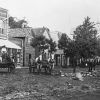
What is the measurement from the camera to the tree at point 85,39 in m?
35.4

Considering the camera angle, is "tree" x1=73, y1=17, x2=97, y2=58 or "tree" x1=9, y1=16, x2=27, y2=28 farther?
"tree" x1=9, y1=16, x2=27, y2=28

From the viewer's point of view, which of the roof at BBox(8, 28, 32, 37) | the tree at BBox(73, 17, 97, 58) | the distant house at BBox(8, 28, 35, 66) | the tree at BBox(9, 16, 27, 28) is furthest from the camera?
the tree at BBox(9, 16, 27, 28)

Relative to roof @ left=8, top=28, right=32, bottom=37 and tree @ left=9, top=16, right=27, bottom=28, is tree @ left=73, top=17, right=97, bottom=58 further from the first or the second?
tree @ left=9, top=16, right=27, bottom=28

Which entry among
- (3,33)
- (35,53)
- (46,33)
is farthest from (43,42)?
(46,33)

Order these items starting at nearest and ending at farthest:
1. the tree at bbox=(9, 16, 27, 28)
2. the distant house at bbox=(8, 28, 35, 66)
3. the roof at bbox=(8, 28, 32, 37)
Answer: the distant house at bbox=(8, 28, 35, 66) → the roof at bbox=(8, 28, 32, 37) → the tree at bbox=(9, 16, 27, 28)

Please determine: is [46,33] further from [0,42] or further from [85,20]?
[0,42]

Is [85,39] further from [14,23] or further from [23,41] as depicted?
[14,23]

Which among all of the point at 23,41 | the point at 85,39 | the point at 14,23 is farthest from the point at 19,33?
the point at 14,23

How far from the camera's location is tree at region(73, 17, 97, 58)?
3541 centimetres

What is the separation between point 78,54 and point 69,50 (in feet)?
4.19

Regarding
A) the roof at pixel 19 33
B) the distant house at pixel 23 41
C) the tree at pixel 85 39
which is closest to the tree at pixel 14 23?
the roof at pixel 19 33

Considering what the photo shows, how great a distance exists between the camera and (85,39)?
3969 centimetres

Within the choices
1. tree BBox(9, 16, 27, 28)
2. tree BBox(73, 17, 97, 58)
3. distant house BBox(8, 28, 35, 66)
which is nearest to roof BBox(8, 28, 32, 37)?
distant house BBox(8, 28, 35, 66)

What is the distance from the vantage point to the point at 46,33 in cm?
6625
